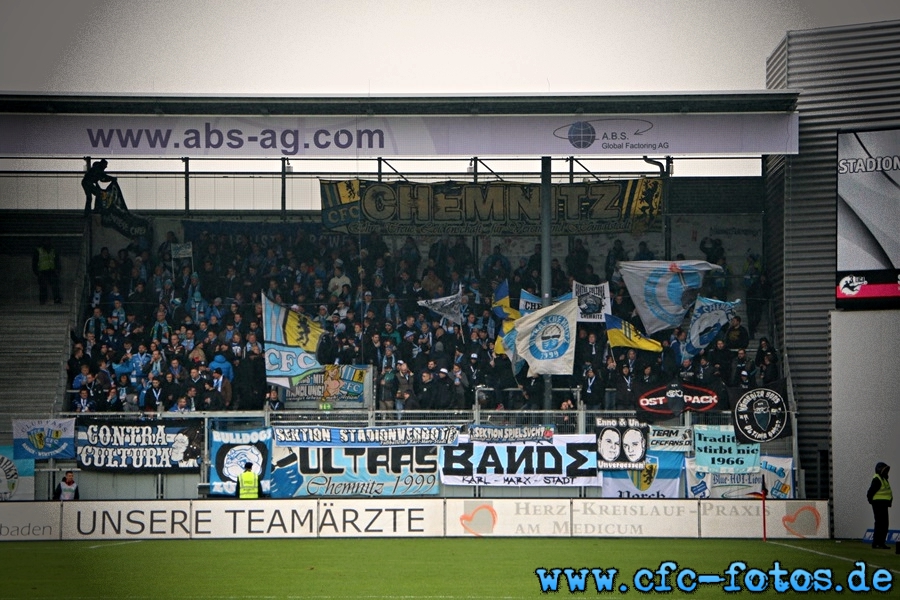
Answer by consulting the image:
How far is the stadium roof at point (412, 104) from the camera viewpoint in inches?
1194

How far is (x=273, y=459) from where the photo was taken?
28.8 metres

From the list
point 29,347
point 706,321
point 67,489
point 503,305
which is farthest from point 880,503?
point 29,347

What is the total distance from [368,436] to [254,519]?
4.20 metres

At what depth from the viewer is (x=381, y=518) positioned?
25.7 meters

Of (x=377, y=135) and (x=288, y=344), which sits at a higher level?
(x=377, y=135)

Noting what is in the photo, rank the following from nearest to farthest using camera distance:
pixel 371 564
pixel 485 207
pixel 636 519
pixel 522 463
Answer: pixel 371 564
pixel 636 519
pixel 522 463
pixel 485 207

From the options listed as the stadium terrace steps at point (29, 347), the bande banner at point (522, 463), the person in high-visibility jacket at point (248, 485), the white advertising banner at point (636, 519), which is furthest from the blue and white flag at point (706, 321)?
the stadium terrace steps at point (29, 347)

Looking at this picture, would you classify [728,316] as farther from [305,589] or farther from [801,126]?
[305,589]

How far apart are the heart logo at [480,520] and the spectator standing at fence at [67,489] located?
8664 millimetres

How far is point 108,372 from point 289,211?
294 inches

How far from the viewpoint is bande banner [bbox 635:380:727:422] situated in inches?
1134

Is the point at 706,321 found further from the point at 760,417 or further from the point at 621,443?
the point at 621,443

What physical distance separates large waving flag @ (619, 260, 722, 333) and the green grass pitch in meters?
8.46

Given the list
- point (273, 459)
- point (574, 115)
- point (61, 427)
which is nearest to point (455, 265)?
point (574, 115)
